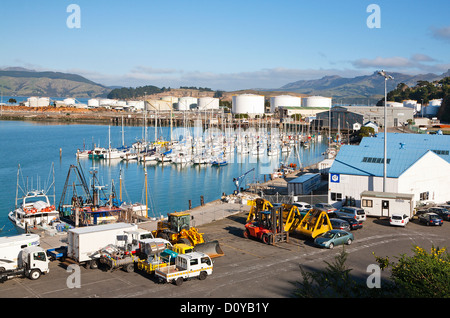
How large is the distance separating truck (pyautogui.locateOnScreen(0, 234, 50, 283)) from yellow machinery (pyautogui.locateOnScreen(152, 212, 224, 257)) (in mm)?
4795

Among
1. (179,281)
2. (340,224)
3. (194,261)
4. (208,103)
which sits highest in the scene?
(208,103)

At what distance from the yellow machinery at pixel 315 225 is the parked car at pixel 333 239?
38 centimetres

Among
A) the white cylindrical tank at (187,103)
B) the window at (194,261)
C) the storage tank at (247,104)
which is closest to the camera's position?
the window at (194,261)

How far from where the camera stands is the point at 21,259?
14086mm

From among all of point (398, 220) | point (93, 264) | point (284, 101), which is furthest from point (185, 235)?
point (284, 101)

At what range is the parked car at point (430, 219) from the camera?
20.4 metres

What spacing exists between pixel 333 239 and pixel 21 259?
11065mm

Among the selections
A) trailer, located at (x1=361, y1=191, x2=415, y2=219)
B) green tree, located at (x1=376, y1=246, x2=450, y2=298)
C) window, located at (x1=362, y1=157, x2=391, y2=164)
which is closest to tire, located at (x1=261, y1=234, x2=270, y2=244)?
trailer, located at (x1=361, y1=191, x2=415, y2=219)

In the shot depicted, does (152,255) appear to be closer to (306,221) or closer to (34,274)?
(34,274)

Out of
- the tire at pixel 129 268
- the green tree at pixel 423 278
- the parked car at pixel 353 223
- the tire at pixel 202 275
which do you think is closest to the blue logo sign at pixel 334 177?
the parked car at pixel 353 223

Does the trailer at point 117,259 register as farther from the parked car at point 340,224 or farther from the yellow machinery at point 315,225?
the parked car at point 340,224
